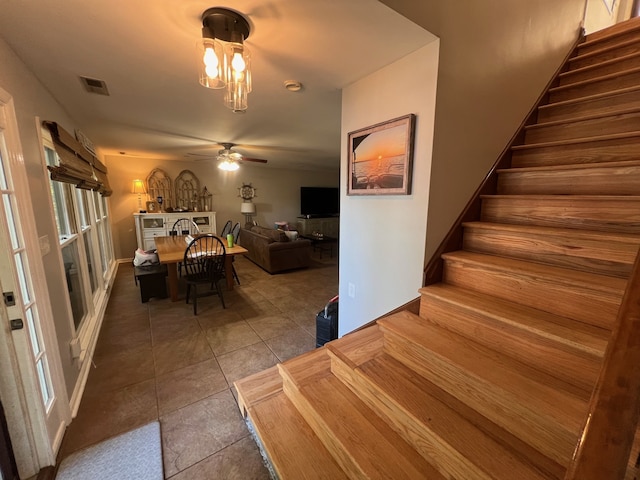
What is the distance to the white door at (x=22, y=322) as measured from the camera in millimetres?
1264

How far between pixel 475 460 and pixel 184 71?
256 centimetres

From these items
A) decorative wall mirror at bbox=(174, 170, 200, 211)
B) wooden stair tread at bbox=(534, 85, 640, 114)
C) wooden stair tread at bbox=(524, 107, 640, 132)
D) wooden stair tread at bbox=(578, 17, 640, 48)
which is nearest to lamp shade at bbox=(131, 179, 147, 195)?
decorative wall mirror at bbox=(174, 170, 200, 211)

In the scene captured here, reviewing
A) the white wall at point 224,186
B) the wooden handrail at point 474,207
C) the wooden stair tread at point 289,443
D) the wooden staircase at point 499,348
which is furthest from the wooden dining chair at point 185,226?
the wooden handrail at point 474,207

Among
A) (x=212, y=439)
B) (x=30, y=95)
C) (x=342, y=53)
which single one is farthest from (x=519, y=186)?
(x=30, y=95)

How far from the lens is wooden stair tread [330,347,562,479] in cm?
93

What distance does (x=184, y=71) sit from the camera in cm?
178

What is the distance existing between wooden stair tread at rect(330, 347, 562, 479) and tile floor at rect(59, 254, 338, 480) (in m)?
0.82

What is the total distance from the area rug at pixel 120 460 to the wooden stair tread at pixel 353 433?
842 millimetres

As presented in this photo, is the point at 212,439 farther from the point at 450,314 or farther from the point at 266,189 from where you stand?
the point at 266,189

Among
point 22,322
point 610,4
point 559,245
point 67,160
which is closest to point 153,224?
point 67,160

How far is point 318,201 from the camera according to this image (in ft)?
27.4

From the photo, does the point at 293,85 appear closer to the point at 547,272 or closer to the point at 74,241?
the point at 547,272

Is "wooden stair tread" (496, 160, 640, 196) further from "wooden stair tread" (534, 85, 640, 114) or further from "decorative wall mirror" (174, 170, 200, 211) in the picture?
"decorative wall mirror" (174, 170, 200, 211)

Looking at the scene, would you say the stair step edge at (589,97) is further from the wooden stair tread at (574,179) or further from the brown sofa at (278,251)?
the brown sofa at (278,251)
